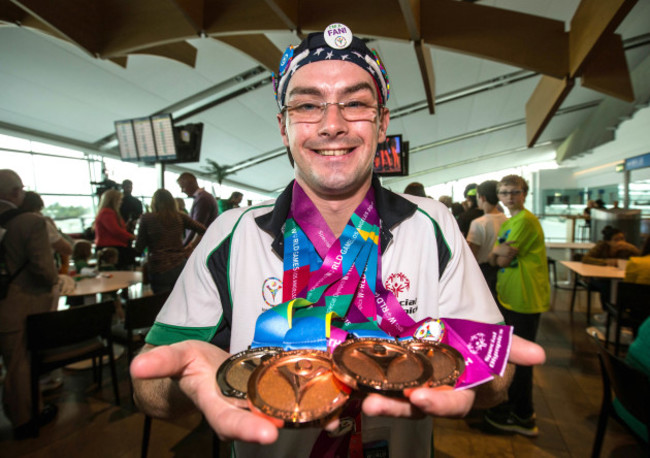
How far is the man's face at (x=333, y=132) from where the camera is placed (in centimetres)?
105

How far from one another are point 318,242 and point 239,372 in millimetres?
487

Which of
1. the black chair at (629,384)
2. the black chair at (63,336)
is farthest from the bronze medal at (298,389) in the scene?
the black chair at (63,336)

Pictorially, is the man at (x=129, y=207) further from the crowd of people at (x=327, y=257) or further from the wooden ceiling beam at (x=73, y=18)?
the crowd of people at (x=327, y=257)

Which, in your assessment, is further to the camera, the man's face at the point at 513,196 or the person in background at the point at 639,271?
the person in background at the point at 639,271

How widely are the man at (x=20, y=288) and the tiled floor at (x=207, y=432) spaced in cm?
30

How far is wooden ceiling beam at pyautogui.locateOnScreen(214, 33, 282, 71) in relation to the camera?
13.2 ft

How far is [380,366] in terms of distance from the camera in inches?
28.3

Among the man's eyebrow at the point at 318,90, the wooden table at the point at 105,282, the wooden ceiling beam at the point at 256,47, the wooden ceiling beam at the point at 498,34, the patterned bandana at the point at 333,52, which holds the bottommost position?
the wooden table at the point at 105,282

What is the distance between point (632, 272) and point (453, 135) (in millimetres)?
13479

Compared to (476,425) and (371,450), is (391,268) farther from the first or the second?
(476,425)

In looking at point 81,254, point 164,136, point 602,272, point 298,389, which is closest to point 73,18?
point 164,136

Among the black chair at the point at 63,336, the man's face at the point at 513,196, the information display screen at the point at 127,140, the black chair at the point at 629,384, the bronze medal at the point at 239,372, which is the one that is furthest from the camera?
the information display screen at the point at 127,140

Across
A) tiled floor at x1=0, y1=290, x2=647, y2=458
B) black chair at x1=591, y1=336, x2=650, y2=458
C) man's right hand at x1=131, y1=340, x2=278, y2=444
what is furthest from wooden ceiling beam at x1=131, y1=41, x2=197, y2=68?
black chair at x1=591, y1=336, x2=650, y2=458

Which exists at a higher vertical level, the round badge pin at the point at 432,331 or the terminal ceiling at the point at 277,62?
the terminal ceiling at the point at 277,62
